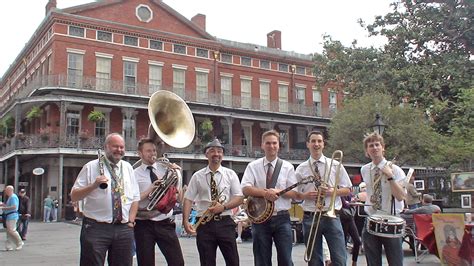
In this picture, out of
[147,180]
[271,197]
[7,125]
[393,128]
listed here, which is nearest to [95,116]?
[7,125]

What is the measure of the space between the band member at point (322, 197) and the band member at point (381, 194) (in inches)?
11.0

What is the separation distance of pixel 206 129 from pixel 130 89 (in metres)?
5.23

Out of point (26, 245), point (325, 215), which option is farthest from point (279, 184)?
point (26, 245)

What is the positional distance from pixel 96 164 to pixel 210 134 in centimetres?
2688

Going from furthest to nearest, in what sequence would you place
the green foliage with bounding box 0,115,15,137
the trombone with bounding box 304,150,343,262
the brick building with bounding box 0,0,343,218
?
1. the green foliage with bounding box 0,115,15,137
2. the brick building with bounding box 0,0,343,218
3. the trombone with bounding box 304,150,343,262

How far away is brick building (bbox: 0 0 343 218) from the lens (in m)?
28.7

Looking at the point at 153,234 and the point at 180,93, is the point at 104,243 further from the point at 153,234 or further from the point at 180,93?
the point at 180,93

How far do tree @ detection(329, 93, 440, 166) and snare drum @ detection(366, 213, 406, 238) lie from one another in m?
19.5

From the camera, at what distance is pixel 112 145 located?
17.2 feet

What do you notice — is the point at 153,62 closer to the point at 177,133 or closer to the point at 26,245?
the point at 26,245

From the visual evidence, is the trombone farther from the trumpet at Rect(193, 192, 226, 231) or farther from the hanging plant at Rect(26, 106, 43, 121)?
the hanging plant at Rect(26, 106, 43, 121)

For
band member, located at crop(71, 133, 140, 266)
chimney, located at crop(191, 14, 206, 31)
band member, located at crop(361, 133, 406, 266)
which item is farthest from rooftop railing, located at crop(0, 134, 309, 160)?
band member, located at crop(361, 133, 406, 266)

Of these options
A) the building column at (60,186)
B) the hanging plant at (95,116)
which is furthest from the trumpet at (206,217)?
the hanging plant at (95,116)

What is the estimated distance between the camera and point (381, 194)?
5.58m
